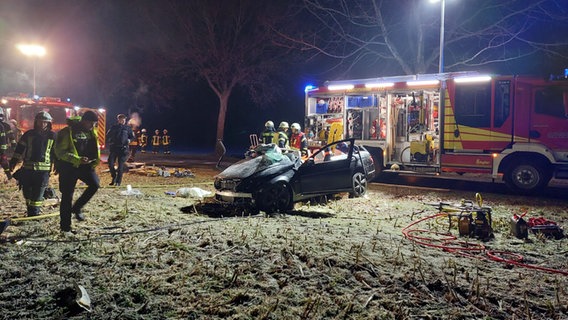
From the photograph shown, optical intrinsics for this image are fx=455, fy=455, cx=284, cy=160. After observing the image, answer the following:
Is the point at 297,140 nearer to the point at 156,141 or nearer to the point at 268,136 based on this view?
the point at 268,136

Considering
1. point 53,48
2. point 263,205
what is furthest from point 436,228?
point 53,48

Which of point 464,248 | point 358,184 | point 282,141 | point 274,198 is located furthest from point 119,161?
point 464,248

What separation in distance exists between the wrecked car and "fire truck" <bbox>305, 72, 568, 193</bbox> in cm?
426

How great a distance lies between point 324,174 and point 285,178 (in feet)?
A: 2.71

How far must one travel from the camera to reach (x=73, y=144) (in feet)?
19.7

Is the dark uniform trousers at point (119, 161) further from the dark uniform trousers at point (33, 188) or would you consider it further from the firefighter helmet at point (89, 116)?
the firefighter helmet at point (89, 116)

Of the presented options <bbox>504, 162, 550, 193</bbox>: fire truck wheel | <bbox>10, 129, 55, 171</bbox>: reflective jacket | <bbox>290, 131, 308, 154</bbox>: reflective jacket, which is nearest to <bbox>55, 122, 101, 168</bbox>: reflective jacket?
<bbox>10, 129, 55, 171</bbox>: reflective jacket

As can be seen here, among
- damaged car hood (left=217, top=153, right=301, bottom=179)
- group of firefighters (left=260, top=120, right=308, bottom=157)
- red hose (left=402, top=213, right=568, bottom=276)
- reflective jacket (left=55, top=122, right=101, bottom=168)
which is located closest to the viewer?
red hose (left=402, top=213, right=568, bottom=276)

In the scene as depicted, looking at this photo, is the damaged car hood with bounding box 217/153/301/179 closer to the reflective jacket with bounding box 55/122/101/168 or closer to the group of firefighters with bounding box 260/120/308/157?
the group of firefighters with bounding box 260/120/308/157

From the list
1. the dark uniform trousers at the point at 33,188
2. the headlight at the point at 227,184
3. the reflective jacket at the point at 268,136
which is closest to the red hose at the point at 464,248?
the headlight at the point at 227,184

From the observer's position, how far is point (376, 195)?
34.8 feet

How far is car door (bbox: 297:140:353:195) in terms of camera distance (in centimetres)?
834

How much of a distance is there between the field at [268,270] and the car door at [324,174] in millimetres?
1169

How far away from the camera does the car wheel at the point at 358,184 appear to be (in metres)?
8.95
